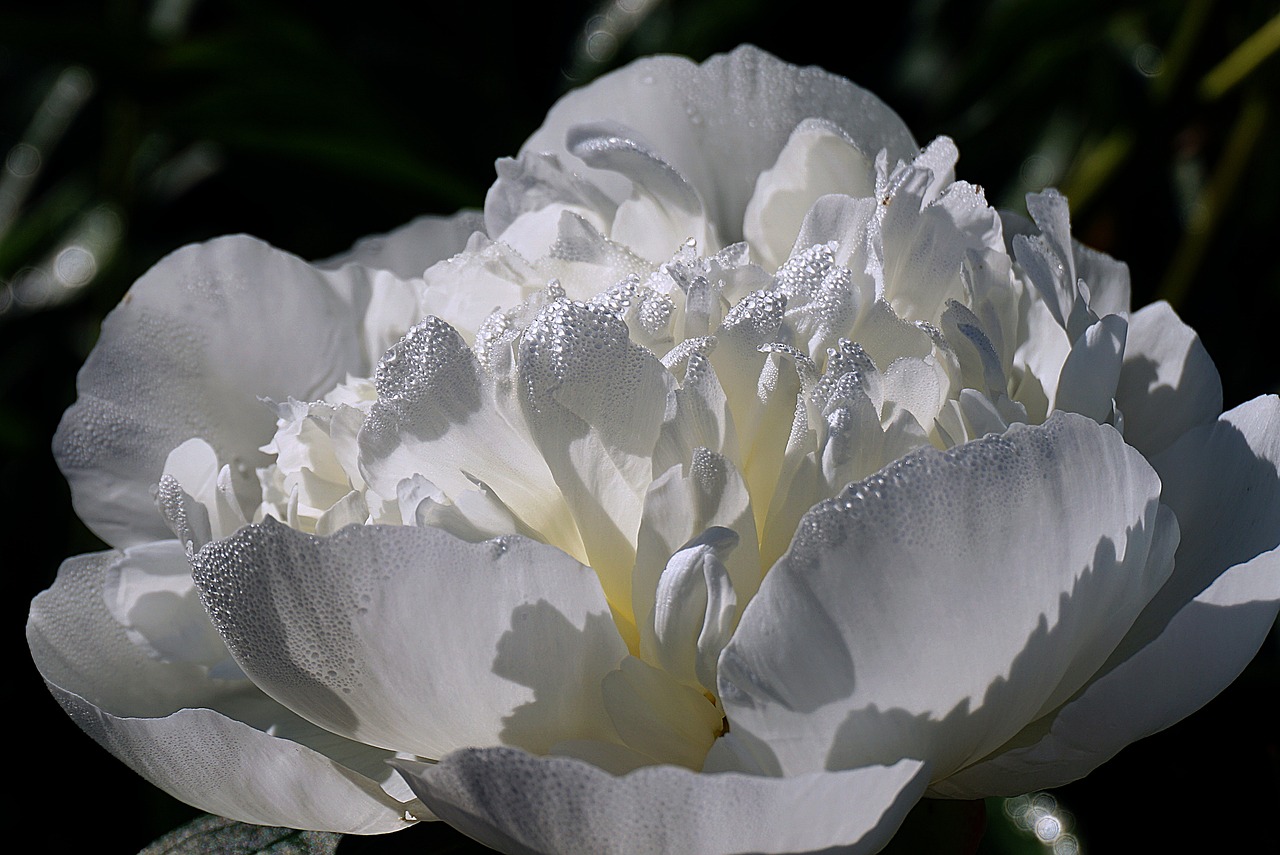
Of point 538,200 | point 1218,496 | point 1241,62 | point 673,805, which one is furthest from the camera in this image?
point 1241,62

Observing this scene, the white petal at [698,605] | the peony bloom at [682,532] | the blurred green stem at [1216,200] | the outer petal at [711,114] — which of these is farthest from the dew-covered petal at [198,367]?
the blurred green stem at [1216,200]

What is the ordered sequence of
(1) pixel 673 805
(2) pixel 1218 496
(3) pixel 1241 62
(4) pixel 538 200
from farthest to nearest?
(3) pixel 1241 62, (4) pixel 538 200, (2) pixel 1218 496, (1) pixel 673 805

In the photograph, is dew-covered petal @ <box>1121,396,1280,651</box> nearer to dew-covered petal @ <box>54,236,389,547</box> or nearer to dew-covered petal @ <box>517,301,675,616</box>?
dew-covered petal @ <box>517,301,675,616</box>

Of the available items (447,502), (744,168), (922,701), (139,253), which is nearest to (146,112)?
(139,253)

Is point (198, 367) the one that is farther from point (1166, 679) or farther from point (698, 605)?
point (1166, 679)

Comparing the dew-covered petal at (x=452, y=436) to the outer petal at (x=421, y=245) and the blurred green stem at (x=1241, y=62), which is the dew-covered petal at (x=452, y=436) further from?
the blurred green stem at (x=1241, y=62)

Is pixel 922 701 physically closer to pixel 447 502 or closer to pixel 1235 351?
pixel 447 502

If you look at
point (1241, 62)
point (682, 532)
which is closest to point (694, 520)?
point (682, 532)

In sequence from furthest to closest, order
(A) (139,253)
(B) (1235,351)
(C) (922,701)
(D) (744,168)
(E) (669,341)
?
1. (A) (139,253)
2. (B) (1235,351)
3. (D) (744,168)
4. (E) (669,341)
5. (C) (922,701)
